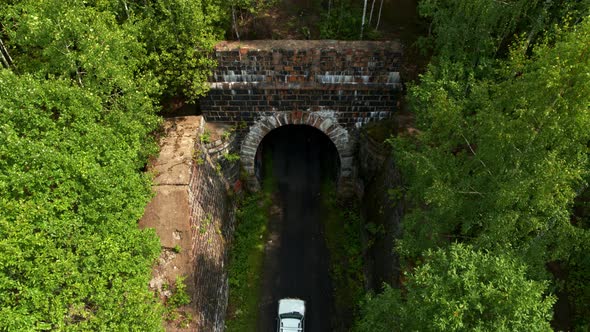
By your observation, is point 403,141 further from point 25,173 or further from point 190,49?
point 25,173

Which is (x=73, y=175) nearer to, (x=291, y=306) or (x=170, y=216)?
(x=170, y=216)

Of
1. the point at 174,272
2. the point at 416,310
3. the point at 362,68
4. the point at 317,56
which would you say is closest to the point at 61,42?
the point at 174,272

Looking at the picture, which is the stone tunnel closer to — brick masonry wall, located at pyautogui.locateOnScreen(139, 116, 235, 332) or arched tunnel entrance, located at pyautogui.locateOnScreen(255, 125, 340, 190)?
brick masonry wall, located at pyautogui.locateOnScreen(139, 116, 235, 332)

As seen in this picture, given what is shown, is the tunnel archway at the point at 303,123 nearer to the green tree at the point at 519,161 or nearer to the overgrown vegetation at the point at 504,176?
the overgrown vegetation at the point at 504,176

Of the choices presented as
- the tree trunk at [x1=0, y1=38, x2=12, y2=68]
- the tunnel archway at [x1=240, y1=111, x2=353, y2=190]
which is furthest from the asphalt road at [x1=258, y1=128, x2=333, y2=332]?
the tree trunk at [x1=0, y1=38, x2=12, y2=68]

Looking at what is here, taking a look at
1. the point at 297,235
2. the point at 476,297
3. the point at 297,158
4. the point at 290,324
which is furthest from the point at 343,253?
the point at 476,297

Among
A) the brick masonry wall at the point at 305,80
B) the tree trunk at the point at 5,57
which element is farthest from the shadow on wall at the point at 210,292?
the tree trunk at the point at 5,57
